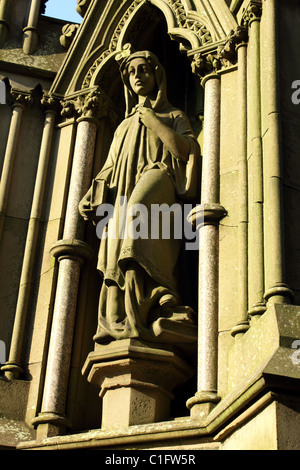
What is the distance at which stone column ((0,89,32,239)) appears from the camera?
30.0 ft

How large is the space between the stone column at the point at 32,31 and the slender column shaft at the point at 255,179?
9.70 ft

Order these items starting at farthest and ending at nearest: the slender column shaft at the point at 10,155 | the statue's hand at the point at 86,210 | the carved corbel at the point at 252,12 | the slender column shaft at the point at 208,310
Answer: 1. the slender column shaft at the point at 10,155
2. the statue's hand at the point at 86,210
3. the carved corbel at the point at 252,12
4. the slender column shaft at the point at 208,310

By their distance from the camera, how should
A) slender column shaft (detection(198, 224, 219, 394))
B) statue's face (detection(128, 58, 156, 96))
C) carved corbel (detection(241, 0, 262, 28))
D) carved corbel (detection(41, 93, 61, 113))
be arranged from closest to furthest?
slender column shaft (detection(198, 224, 219, 394)) < carved corbel (detection(241, 0, 262, 28)) < statue's face (detection(128, 58, 156, 96)) < carved corbel (detection(41, 93, 61, 113))

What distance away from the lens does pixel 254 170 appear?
7.21m

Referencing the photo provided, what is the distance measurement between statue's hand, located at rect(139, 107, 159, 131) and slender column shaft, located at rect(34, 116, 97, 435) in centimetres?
85

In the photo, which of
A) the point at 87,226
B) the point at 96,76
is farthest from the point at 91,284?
the point at 96,76

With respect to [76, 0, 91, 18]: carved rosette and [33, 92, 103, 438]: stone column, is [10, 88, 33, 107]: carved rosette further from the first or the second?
[76, 0, 91, 18]: carved rosette

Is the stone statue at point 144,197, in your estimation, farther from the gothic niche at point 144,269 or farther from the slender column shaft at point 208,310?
the slender column shaft at point 208,310

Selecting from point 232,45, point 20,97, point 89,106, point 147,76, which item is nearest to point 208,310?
point 232,45

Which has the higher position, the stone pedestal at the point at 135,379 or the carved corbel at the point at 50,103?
the carved corbel at the point at 50,103

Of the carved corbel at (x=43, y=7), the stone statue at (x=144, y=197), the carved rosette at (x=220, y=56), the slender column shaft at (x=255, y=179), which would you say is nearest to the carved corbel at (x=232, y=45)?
the carved rosette at (x=220, y=56)

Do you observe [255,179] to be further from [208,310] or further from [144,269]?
[144,269]

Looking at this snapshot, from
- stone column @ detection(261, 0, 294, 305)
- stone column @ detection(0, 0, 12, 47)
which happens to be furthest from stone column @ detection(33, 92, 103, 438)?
stone column @ detection(261, 0, 294, 305)

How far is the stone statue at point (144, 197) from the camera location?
7.79 metres
